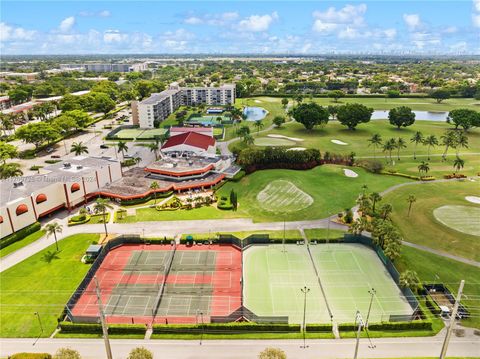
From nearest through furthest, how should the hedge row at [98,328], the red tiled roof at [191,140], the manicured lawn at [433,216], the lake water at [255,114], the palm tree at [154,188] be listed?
the hedge row at [98,328] → the manicured lawn at [433,216] → the palm tree at [154,188] → the red tiled roof at [191,140] → the lake water at [255,114]

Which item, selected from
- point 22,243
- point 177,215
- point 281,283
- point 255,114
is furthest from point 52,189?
point 255,114

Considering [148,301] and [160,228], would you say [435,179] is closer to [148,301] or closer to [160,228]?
[160,228]

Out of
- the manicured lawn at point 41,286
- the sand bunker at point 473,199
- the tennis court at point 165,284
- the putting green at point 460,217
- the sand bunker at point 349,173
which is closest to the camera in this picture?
the manicured lawn at point 41,286

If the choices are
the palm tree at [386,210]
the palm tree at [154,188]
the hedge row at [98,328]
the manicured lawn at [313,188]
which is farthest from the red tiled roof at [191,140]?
the hedge row at [98,328]

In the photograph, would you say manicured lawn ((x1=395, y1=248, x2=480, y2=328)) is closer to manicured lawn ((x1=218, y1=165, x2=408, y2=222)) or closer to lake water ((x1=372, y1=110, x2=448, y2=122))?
manicured lawn ((x1=218, y1=165, x2=408, y2=222))

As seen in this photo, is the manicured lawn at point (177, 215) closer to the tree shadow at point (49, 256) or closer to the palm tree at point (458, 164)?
the tree shadow at point (49, 256)
